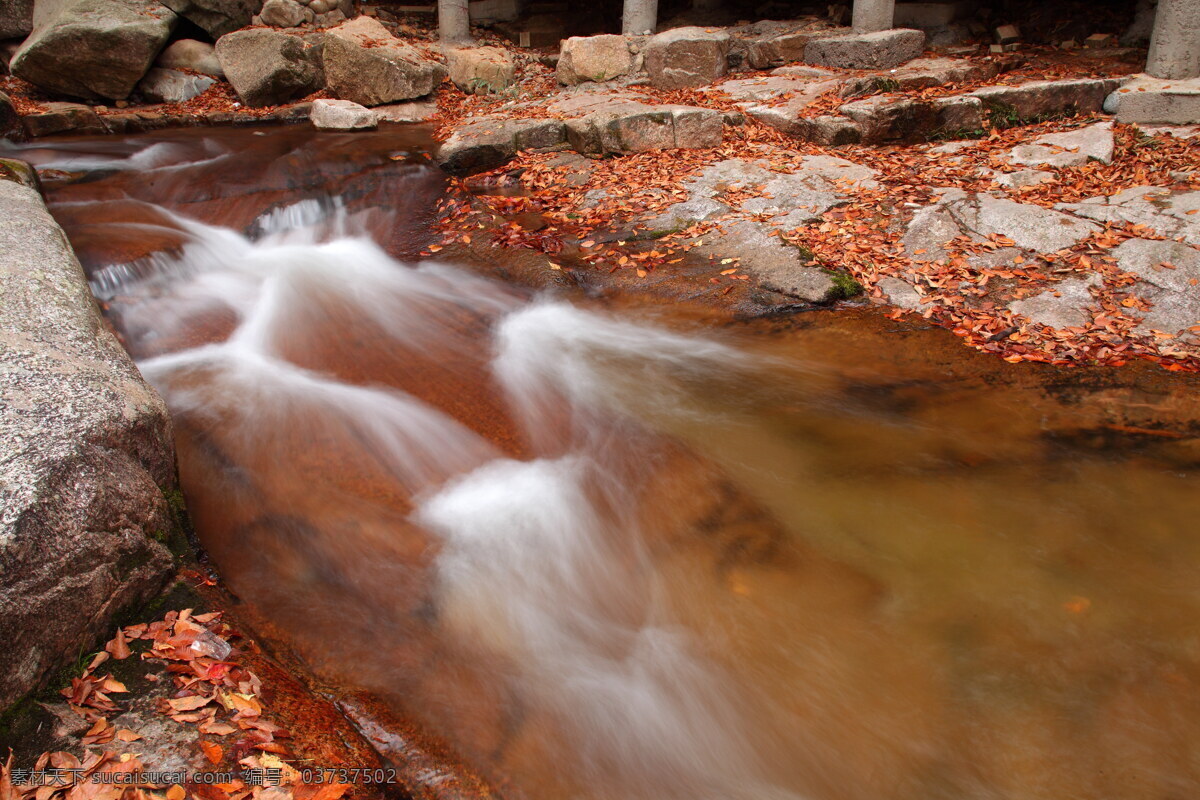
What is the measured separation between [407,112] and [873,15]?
672 centimetres

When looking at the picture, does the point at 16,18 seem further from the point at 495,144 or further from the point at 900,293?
the point at 900,293

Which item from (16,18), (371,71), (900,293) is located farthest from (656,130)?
(16,18)

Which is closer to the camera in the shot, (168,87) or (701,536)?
(701,536)

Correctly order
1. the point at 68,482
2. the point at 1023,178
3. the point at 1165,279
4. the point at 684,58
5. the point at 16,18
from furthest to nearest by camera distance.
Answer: the point at 16,18, the point at 684,58, the point at 1023,178, the point at 1165,279, the point at 68,482

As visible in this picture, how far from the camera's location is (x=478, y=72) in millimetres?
11750

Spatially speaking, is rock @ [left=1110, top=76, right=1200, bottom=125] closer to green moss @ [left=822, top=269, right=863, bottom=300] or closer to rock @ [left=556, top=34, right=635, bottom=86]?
green moss @ [left=822, top=269, right=863, bottom=300]

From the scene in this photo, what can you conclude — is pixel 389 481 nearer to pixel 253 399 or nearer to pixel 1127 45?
pixel 253 399

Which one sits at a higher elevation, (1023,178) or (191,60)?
(191,60)

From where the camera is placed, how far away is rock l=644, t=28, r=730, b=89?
10070 mm

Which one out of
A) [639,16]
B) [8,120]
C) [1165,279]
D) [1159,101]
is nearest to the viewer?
[1165,279]

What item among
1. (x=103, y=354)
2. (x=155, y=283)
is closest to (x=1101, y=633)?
(x=103, y=354)

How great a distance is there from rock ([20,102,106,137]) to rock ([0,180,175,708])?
836cm

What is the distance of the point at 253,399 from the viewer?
15.3ft

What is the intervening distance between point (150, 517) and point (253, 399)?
170cm
